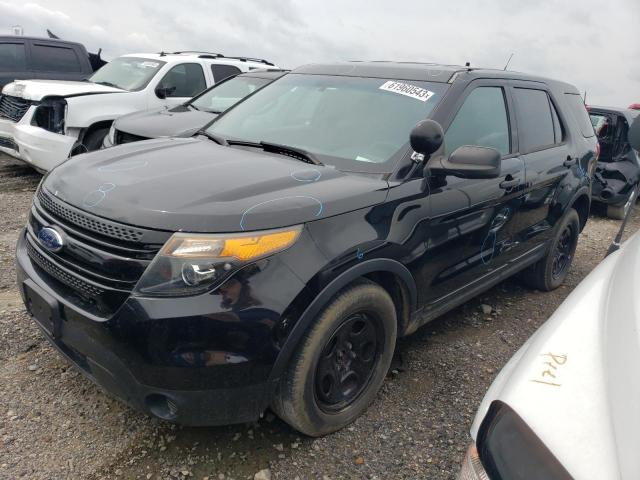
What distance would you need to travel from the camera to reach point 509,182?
3221mm

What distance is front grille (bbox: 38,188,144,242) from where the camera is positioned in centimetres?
193

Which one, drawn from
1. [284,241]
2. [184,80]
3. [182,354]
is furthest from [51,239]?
[184,80]

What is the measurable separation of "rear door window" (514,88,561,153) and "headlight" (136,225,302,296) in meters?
2.40

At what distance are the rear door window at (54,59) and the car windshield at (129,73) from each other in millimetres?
2031

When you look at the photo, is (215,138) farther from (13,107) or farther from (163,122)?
(13,107)

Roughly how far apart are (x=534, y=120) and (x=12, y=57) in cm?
876

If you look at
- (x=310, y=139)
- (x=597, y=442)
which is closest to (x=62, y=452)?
(x=310, y=139)

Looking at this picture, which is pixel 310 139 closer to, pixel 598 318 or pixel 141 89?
pixel 598 318

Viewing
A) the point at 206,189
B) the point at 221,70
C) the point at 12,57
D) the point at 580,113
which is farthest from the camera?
the point at 12,57

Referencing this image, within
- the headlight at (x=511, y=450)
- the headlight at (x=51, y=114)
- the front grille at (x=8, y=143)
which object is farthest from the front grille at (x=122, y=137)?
the headlight at (x=511, y=450)

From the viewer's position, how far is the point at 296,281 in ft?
6.48

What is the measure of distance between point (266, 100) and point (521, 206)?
6.03ft

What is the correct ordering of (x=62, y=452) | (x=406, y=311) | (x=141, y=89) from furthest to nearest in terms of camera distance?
(x=141, y=89) < (x=406, y=311) < (x=62, y=452)

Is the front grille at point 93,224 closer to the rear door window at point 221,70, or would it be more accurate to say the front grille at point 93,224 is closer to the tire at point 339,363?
the tire at point 339,363
